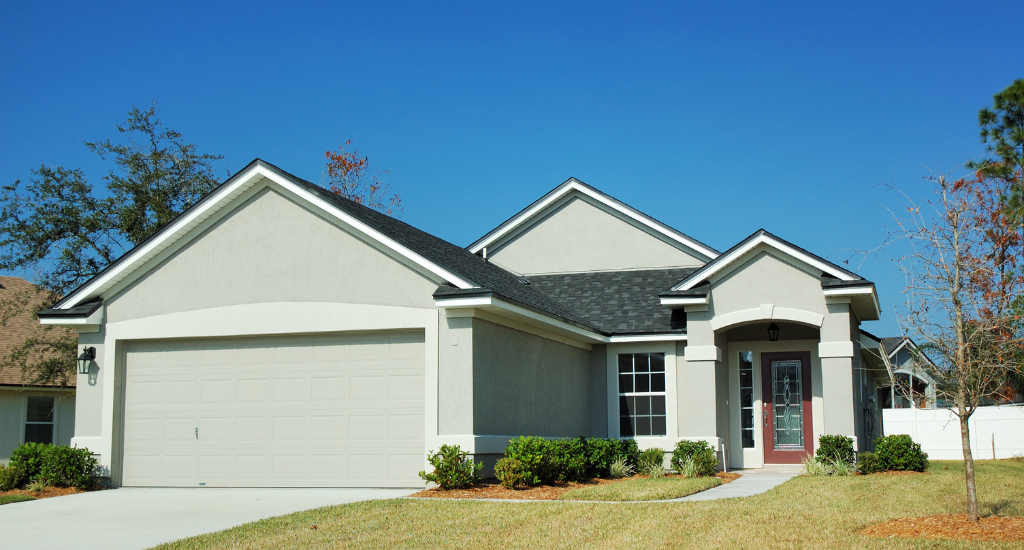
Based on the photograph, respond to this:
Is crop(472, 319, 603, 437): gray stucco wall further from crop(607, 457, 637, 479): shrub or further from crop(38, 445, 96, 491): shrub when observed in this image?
crop(38, 445, 96, 491): shrub

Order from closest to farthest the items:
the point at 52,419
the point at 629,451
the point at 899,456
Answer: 1. the point at 899,456
2. the point at 629,451
3. the point at 52,419

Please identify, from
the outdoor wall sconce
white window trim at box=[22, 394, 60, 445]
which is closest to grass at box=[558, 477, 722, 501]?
the outdoor wall sconce

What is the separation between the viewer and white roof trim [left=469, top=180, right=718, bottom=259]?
22516 mm

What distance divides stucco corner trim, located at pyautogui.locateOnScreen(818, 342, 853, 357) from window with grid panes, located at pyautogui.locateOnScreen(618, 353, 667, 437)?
3396 mm

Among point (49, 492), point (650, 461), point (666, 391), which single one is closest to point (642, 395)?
point (666, 391)

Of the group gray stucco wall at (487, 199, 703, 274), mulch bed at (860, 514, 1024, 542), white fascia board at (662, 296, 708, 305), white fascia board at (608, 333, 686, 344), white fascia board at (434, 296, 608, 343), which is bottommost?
mulch bed at (860, 514, 1024, 542)

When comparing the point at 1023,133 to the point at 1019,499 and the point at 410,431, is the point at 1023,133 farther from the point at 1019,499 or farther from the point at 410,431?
the point at 410,431

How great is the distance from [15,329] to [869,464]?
76.9 ft

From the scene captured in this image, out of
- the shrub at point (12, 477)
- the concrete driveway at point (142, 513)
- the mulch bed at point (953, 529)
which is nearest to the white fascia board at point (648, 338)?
the concrete driveway at point (142, 513)

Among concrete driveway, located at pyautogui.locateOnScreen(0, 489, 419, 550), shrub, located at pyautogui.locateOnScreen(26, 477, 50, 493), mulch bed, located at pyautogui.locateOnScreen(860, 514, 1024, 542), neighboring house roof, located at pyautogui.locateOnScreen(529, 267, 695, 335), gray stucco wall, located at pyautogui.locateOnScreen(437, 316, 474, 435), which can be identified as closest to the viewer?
mulch bed, located at pyautogui.locateOnScreen(860, 514, 1024, 542)

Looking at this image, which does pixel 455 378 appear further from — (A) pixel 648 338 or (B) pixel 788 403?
(B) pixel 788 403

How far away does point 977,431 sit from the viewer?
27.5 meters

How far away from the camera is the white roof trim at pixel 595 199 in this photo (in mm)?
22516

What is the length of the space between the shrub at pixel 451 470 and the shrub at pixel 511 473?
1.36 feet
